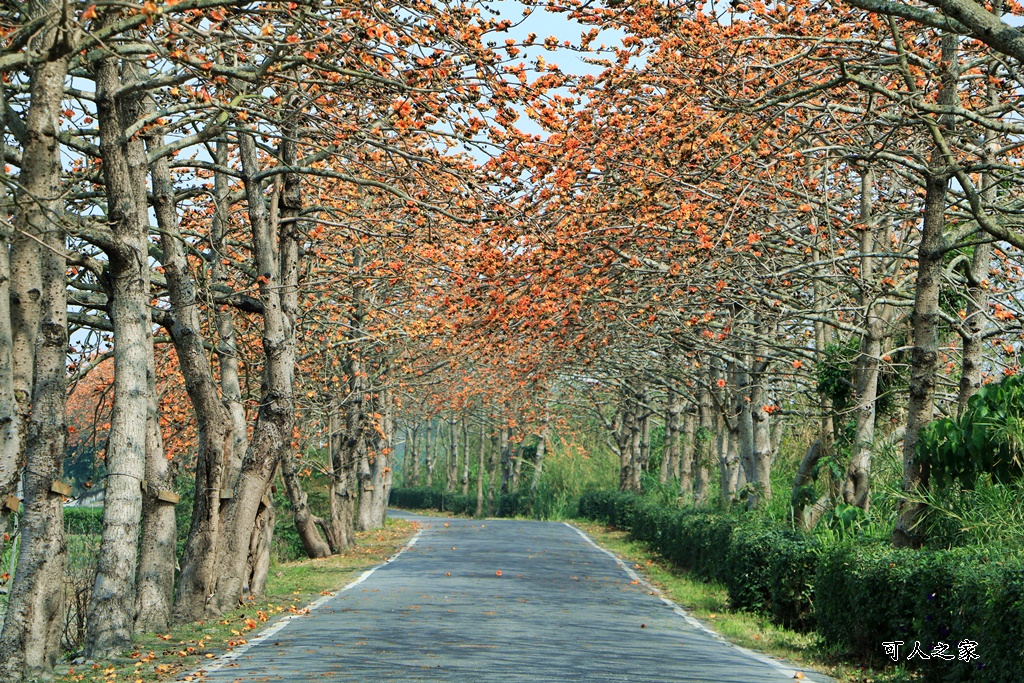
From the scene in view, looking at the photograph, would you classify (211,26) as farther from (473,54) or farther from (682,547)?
(682,547)

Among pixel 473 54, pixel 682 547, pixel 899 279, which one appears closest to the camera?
pixel 473 54

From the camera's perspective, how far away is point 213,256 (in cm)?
1770

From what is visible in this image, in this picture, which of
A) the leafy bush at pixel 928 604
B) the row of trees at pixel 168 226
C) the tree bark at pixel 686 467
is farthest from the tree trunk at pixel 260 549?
the tree bark at pixel 686 467

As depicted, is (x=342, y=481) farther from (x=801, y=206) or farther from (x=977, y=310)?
(x=977, y=310)

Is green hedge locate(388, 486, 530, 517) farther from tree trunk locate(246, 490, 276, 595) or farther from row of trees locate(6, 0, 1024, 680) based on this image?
tree trunk locate(246, 490, 276, 595)

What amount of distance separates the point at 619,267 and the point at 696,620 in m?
5.65

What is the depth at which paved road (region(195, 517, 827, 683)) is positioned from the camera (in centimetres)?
1033

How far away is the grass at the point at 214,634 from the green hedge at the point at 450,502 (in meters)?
40.9

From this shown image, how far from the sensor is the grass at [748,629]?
1170 cm

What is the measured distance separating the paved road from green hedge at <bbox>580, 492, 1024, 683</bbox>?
969 millimetres

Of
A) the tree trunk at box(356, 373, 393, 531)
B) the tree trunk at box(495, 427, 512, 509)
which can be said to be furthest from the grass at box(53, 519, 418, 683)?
the tree trunk at box(495, 427, 512, 509)

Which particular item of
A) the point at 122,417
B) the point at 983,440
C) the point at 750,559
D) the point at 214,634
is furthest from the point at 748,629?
the point at 122,417

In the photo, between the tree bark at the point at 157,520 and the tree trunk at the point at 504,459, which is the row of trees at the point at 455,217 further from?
the tree trunk at the point at 504,459

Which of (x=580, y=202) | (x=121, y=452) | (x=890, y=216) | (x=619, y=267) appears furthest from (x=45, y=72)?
(x=890, y=216)
